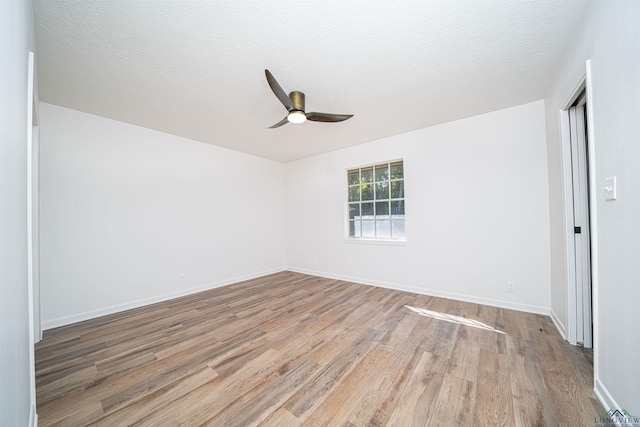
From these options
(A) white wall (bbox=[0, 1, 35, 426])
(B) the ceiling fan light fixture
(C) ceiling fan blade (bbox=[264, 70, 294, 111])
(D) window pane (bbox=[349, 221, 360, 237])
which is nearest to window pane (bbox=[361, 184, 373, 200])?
(D) window pane (bbox=[349, 221, 360, 237])

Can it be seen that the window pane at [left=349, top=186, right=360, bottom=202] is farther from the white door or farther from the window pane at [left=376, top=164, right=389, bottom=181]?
the white door

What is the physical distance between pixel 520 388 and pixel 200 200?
4542mm

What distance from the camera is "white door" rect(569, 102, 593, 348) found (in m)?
2.02

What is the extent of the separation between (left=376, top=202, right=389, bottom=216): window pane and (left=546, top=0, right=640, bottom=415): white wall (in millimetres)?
2674

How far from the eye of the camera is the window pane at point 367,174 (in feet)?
14.2

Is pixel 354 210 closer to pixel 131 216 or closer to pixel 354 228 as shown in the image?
pixel 354 228

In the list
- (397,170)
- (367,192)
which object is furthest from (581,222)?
(367,192)

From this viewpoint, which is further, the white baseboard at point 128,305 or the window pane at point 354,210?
the window pane at point 354,210

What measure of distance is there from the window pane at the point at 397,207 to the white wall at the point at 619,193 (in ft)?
8.02

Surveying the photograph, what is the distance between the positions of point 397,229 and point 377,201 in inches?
25.2

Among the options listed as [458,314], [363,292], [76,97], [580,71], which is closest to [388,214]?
[363,292]

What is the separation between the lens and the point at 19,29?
3.37 feet

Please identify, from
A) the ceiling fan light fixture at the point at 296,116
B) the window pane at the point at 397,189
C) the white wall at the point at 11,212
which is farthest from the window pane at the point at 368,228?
the white wall at the point at 11,212

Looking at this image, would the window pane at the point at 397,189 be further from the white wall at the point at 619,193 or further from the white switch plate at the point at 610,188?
the white switch plate at the point at 610,188
